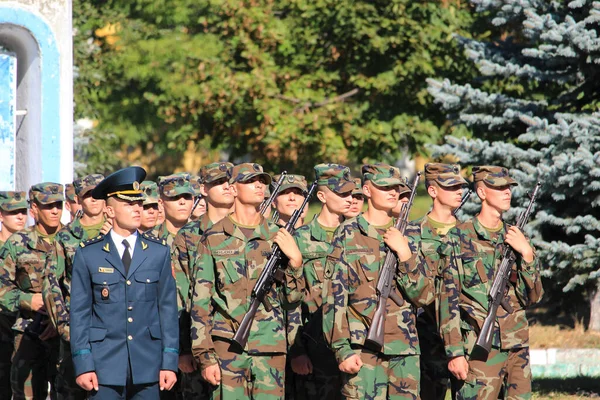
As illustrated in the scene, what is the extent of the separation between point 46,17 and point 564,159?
606cm

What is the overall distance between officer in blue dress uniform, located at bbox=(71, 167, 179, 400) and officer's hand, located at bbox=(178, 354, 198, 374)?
41.1 inches

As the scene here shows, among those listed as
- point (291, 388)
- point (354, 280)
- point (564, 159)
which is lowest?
point (291, 388)

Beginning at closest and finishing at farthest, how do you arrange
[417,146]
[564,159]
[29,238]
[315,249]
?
[315,249] → [29,238] → [564,159] → [417,146]

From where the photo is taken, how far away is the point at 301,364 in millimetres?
9688

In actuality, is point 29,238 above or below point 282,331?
above

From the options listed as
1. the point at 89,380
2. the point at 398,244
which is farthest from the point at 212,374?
the point at 398,244

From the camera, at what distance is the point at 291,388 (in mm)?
10148

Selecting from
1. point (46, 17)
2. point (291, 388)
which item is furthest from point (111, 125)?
point (291, 388)

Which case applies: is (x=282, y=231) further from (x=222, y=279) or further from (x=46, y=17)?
(x=46, y=17)

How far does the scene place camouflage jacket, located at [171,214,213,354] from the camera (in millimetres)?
9227

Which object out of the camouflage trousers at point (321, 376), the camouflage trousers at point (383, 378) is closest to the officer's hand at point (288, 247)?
the camouflage trousers at point (383, 378)

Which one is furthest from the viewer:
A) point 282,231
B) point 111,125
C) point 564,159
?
point 111,125

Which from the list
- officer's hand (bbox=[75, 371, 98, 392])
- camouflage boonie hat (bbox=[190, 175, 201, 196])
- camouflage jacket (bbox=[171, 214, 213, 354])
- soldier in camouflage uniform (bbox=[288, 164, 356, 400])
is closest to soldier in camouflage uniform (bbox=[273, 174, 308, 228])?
camouflage boonie hat (bbox=[190, 175, 201, 196])

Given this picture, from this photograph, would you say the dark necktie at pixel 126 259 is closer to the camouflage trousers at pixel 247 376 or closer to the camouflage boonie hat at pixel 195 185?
the camouflage trousers at pixel 247 376
